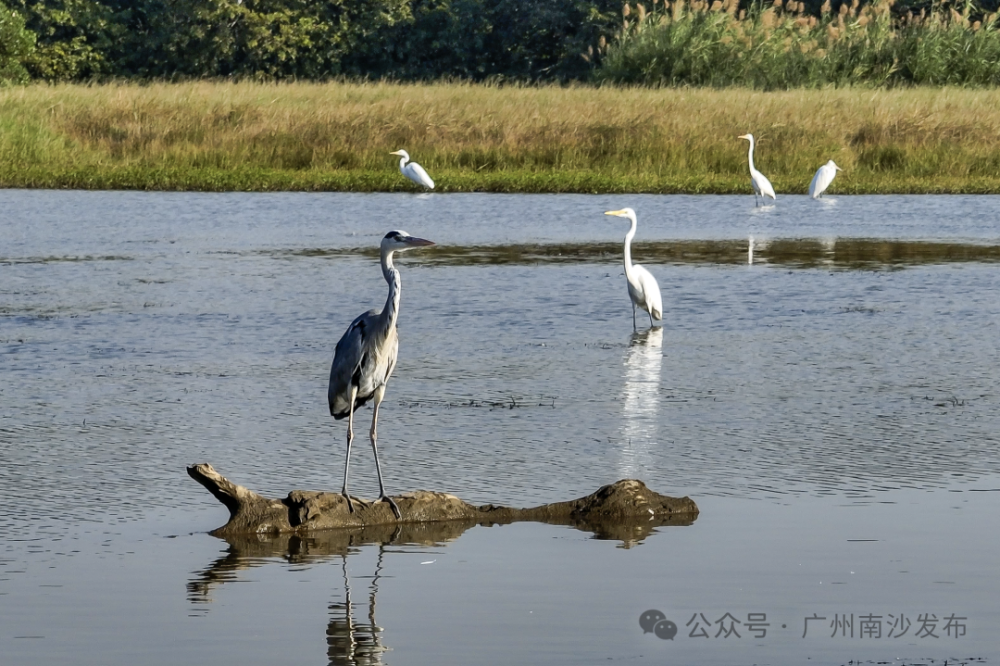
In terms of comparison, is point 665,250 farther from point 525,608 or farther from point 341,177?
point 525,608

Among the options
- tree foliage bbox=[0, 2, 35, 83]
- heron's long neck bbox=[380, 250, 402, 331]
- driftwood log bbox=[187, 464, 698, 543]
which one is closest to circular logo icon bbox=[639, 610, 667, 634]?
driftwood log bbox=[187, 464, 698, 543]

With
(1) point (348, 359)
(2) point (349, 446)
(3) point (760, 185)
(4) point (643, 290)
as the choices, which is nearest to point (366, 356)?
(1) point (348, 359)

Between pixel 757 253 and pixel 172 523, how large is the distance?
1178 centimetres

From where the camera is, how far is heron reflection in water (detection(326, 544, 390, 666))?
191 inches

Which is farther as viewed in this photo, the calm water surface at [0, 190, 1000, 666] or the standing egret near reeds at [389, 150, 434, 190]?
the standing egret near reeds at [389, 150, 434, 190]

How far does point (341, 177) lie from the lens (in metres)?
25.3

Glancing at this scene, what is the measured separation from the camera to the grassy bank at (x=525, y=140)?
1018 inches

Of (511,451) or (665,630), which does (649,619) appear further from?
(511,451)

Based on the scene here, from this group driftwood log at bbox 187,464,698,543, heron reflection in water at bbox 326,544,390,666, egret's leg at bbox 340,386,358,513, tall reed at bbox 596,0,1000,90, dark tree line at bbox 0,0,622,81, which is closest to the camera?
heron reflection in water at bbox 326,544,390,666

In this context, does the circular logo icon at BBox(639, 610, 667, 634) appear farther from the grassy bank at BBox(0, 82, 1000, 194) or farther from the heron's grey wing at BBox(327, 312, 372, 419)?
the grassy bank at BBox(0, 82, 1000, 194)

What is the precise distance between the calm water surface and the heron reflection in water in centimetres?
2

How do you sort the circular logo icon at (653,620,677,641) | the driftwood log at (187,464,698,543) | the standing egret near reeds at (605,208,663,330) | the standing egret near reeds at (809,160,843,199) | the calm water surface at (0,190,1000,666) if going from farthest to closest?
the standing egret near reeds at (809,160,843,199)
the standing egret near reeds at (605,208,663,330)
the driftwood log at (187,464,698,543)
the calm water surface at (0,190,1000,666)
the circular logo icon at (653,620,677,641)

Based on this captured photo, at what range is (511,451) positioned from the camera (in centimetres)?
774

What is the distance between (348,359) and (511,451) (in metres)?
1.26
